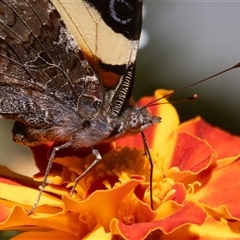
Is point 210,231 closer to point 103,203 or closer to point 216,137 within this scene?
point 103,203

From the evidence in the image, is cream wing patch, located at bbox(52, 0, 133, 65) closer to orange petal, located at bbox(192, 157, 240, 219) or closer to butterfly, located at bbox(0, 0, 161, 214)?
butterfly, located at bbox(0, 0, 161, 214)

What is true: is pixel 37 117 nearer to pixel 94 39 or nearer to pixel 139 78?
pixel 94 39

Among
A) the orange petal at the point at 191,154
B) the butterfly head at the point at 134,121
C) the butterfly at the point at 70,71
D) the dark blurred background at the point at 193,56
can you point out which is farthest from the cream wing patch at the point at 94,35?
the dark blurred background at the point at 193,56

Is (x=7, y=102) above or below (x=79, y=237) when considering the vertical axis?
above

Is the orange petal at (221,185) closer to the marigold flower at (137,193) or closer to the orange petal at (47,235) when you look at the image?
the marigold flower at (137,193)

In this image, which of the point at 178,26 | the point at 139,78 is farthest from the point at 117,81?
the point at 178,26

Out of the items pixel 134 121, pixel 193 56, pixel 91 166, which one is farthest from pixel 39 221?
pixel 193 56
